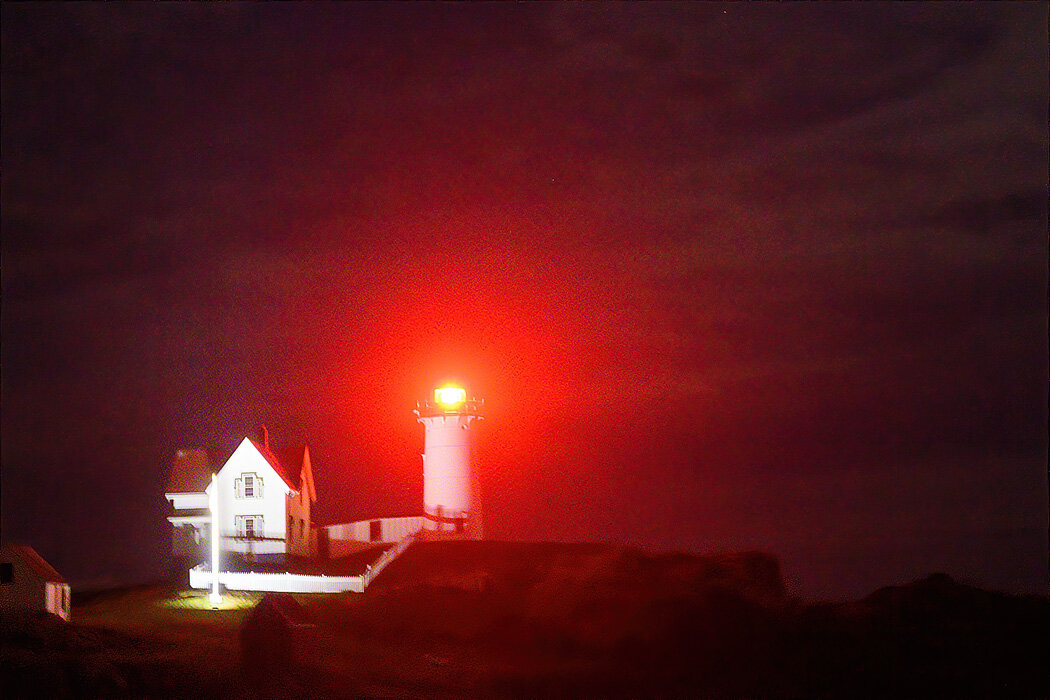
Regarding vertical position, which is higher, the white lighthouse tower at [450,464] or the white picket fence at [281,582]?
the white lighthouse tower at [450,464]

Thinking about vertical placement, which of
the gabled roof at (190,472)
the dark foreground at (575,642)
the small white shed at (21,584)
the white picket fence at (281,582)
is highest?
the gabled roof at (190,472)

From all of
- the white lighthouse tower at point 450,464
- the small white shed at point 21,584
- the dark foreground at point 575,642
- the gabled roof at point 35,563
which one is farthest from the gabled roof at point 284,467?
the small white shed at point 21,584

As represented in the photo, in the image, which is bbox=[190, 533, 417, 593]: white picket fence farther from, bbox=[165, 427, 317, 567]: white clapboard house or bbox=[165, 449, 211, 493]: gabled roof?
bbox=[165, 449, 211, 493]: gabled roof

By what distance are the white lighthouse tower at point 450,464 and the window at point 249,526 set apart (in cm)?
1263

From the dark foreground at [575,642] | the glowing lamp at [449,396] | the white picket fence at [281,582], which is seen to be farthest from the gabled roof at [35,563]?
the glowing lamp at [449,396]

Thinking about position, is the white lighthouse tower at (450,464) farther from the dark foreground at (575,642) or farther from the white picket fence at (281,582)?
the white picket fence at (281,582)

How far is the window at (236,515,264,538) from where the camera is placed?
46875 millimetres

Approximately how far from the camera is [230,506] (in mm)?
47156

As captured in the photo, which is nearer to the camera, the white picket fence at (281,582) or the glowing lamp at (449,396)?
the white picket fence at (281,582)

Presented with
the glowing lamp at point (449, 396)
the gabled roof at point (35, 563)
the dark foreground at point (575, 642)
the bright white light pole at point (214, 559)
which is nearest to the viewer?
the dark foreground at point (575, 642)

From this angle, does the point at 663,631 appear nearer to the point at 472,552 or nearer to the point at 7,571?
the point at 472,552

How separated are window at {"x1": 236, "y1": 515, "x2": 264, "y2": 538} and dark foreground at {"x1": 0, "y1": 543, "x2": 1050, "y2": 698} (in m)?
4.48

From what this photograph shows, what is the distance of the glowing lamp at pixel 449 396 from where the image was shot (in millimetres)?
58625

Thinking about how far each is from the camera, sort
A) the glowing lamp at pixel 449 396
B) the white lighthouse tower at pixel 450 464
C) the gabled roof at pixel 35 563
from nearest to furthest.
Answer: the gabled roof at pixel 35 563, the white lighthouse tower at pixel 450 464, the glowing lamp at pixel 449 396
